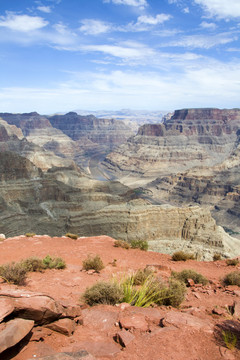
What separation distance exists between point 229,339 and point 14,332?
200 inches

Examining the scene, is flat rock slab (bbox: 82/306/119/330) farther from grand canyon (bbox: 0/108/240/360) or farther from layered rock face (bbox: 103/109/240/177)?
layered rock face (bbox: 103/109/240/177)

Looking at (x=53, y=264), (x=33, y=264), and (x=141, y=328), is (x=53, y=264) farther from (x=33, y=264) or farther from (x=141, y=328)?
(x=141, y=328)

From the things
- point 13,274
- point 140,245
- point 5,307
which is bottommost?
point 140,245

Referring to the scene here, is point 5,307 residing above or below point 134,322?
above

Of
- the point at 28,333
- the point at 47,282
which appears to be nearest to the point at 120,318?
the point at 28,333

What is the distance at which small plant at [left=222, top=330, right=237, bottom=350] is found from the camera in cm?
615

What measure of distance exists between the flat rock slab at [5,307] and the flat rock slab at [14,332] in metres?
0.20

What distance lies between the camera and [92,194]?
55.7 meters

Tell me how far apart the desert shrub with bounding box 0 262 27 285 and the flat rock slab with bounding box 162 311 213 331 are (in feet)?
18.7

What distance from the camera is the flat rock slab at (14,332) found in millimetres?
5189

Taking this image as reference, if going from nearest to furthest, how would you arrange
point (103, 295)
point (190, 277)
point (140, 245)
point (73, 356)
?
point (73, 356)
point (103, 295)
point (190, 277)
point (140, 245)

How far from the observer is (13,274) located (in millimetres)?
9977

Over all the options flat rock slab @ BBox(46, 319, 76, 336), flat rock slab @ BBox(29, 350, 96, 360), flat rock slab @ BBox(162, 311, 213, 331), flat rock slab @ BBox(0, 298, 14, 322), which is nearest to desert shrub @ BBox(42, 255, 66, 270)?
flat rock slab @ BBox(46, 319, 76, 336)

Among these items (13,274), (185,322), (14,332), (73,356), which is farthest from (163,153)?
(14,332)
